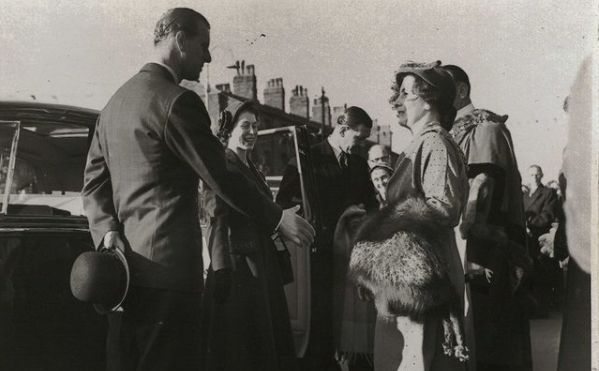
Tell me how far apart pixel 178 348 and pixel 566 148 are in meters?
2.24

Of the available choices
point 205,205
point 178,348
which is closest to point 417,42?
point 205,205

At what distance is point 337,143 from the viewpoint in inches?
166

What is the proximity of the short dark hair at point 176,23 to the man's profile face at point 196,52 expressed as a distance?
1.1 inches

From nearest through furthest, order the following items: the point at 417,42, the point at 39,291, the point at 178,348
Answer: the point at 178,348
the point at 39,291
the point at 417,42

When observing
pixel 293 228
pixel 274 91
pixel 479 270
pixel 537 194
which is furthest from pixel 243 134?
pixel 537 194

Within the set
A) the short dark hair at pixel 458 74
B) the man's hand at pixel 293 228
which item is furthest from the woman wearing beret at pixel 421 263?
the short dark hair at pixel 458 74

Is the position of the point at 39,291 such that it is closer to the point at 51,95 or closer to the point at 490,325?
the point at 51,95

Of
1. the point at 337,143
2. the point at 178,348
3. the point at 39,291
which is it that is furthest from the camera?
the point at 337,143

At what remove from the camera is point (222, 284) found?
3.54m

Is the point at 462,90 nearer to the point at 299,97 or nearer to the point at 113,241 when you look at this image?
the point at 299,97

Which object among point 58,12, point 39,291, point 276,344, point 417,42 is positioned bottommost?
point 276,344

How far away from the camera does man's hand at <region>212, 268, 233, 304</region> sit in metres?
3.54

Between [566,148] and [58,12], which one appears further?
[58,12]

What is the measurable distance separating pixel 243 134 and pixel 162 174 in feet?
4.28
